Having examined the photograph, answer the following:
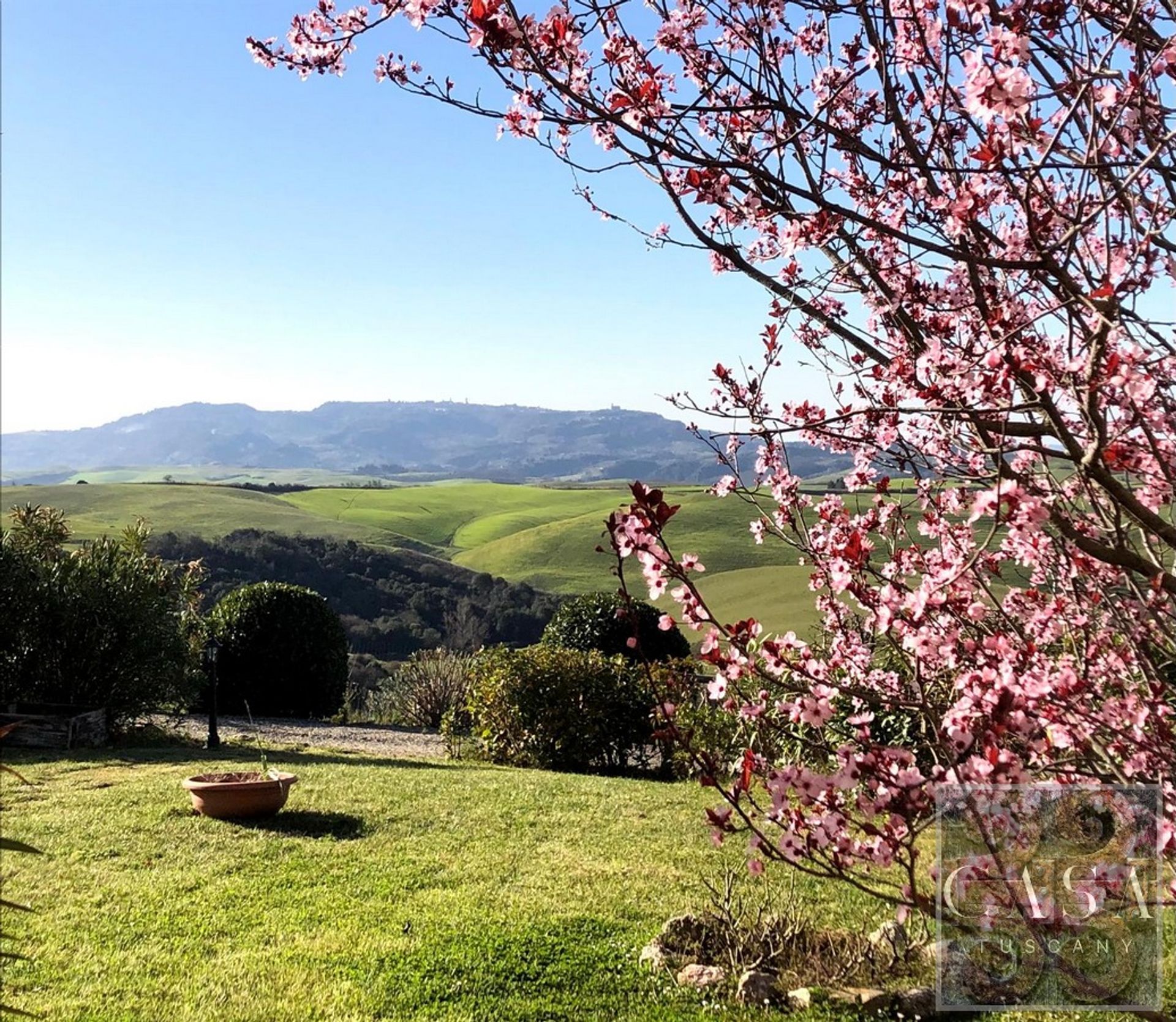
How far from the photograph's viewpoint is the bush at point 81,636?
11.7 metres

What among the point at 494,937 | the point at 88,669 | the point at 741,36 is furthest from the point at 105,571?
the point at 741,36

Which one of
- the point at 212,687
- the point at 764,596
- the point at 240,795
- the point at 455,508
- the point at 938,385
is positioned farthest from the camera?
the point at 455,508

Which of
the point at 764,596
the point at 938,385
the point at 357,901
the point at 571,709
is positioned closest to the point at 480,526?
the point at 764,596

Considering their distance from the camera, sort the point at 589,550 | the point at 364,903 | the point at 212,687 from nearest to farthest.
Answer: the point at 364,903 < the point at 212,687 < the point at 589,550

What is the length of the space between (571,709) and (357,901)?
18.7 ft

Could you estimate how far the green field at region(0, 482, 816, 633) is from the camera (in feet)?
165

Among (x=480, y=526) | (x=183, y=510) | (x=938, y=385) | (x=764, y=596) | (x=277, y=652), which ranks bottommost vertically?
(x=764, y=596)

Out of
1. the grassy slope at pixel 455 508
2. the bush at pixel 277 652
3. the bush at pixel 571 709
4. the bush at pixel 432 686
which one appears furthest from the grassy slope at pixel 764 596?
the grassy slope at pixel 455 508

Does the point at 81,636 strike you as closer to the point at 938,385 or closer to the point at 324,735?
the point at 324,735

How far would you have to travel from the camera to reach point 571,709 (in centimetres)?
1084

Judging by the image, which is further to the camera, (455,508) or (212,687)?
(455,508)

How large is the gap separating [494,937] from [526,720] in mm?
6445

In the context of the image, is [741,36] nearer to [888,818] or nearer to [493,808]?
[888,818]

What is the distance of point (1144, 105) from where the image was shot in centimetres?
281
